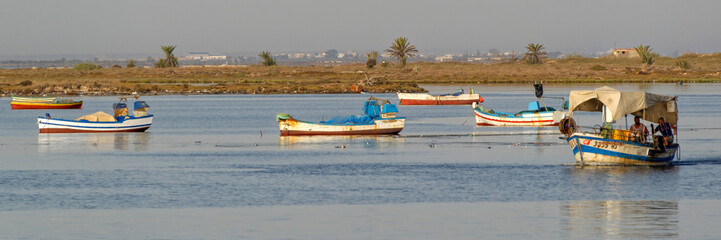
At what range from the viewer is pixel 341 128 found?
57.0 meters

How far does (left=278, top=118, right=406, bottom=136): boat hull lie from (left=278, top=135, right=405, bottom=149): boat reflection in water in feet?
1.31

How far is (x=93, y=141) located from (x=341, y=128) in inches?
556

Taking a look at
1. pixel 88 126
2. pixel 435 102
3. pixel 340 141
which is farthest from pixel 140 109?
pixel 435 102

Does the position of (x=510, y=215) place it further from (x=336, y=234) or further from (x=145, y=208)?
(x=145, y=208)

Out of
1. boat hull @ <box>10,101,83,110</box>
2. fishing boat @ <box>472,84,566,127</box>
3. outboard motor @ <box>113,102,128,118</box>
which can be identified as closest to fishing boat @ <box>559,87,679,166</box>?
fishing boat @ <box>472,84,566,127</box>

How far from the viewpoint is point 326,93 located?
13850 centimetres

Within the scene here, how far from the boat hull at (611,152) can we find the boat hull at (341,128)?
2066 centimetres

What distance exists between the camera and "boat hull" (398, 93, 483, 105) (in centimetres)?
10606

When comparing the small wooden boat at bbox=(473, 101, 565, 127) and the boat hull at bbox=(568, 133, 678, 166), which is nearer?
the boat hull at bbox=(568, 133, 678, 166)

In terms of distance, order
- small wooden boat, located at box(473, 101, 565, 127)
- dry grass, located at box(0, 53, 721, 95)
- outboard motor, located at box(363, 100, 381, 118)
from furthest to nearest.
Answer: dry grass, located at box(0, 53, 721, 95) < small wooden boat, located at box(473, 101, 565, 127) < outboard motor, located at box(363, 100, 381, 118)

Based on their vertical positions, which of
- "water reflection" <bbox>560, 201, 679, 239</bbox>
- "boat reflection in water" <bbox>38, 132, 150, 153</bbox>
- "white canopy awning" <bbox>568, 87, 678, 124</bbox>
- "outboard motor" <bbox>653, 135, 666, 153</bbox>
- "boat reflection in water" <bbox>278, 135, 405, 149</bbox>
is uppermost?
"white canopy awning" <bbox>568, 87, 678, 124</bbox>

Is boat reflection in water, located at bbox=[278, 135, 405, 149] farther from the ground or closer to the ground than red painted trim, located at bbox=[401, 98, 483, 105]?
closer to the ground

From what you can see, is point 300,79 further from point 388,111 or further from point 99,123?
point 388,111

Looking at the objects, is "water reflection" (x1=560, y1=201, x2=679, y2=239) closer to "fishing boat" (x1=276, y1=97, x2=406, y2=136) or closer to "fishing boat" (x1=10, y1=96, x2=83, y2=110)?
"fishing boat" (x1=276, y1=97, x2=406, y2=136)
